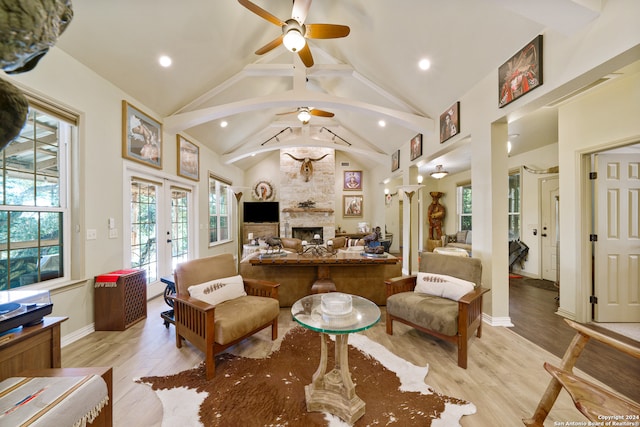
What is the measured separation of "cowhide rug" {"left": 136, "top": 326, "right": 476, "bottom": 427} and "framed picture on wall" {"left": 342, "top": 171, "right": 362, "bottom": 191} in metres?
6.66

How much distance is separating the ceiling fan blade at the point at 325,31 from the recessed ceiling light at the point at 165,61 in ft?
5.93

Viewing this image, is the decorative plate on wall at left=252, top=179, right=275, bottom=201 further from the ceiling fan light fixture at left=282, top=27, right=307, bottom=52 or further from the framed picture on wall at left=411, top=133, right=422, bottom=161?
the ceiling fan light fixture at left=282, top=27, right=307, bottom=52

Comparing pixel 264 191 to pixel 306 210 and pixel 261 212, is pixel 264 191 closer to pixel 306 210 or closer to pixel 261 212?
pixel 261 212

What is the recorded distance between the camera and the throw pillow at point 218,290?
6.91 ft

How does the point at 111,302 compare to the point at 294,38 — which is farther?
the point at 111,302

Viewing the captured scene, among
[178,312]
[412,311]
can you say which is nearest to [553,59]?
[412,311]

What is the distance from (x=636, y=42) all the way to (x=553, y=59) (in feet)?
1.73

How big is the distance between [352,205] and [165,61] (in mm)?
6459

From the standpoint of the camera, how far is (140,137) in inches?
130

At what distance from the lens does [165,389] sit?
1.68 metres

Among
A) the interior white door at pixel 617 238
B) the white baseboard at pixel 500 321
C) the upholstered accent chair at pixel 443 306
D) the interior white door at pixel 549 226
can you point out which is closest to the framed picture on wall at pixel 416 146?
the interior white door at pixel 617 238

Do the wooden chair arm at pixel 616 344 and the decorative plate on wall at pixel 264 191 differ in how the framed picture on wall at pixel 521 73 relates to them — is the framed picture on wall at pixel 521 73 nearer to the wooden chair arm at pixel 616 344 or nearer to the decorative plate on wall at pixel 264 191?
the wooden chair arm at pixel 616 344

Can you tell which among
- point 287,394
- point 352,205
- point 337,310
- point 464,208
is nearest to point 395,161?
point 352,205

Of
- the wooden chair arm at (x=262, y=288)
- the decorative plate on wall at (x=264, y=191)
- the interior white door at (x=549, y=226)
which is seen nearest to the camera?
the wooden chair arm at (x=262, y=288)
